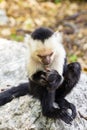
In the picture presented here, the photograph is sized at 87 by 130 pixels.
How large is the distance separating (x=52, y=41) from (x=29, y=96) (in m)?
0.83

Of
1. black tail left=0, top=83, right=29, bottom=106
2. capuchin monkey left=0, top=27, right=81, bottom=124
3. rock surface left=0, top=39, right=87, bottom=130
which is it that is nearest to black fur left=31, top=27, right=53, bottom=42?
capuchin monkey left=0, top=27, right=81, bottom=124

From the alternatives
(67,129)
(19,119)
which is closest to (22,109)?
(19,119)

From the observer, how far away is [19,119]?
5.34 meters

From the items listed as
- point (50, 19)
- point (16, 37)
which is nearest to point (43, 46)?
point (16, 37)

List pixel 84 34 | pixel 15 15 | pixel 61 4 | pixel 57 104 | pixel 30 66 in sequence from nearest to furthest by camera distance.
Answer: pixel 30 66
pixel 57 104
pixel 84 34
pixel 15 15
pixel 61 4

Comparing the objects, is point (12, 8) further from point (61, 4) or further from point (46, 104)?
point (46, 104)

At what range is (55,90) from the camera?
17.1 feet

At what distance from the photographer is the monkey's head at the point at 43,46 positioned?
193 inches

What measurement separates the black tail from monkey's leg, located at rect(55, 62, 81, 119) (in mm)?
499

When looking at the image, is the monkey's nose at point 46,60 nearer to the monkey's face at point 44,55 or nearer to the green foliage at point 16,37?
the monkey's face at point 44,55

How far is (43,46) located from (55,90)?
537 mm

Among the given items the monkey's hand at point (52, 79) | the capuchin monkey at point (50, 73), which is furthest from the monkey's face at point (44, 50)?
the monkey's hand at point (52, 79)

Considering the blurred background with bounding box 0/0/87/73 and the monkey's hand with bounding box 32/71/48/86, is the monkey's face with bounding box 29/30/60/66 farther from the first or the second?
the blurred background with bounding box 0/0/87/73

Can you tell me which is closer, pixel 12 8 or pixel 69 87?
pixel 69 87
